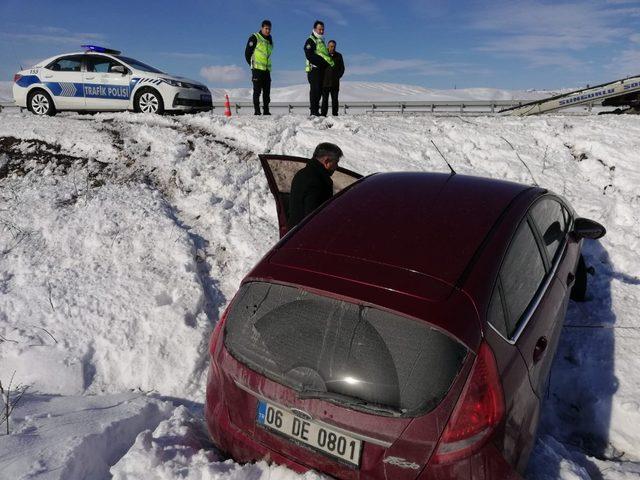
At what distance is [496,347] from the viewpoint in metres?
2.02

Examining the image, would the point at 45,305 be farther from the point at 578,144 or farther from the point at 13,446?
A: the point at 578,144

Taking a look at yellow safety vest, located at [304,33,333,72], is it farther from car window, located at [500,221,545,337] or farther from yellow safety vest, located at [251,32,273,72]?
car window, located at [500,221,545,337]

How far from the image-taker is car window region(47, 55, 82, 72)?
11.5 m

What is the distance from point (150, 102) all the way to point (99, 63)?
1864 millimetres

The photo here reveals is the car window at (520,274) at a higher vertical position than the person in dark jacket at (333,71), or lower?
lower

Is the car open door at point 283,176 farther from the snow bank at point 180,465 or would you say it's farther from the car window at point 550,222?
the snow bank at point 180,465

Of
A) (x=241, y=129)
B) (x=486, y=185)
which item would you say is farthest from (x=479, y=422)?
(x=241, y=129)

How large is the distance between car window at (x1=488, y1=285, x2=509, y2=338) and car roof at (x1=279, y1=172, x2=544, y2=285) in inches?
8.0

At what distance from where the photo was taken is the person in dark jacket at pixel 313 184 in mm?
4035

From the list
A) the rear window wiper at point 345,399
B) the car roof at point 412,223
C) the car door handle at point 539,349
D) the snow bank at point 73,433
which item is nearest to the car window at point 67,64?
the snow bank at point 73,433

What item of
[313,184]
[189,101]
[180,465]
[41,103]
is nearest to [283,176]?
[313,184]

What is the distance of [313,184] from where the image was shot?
4031mm

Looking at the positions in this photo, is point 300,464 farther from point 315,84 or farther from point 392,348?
point 315,84

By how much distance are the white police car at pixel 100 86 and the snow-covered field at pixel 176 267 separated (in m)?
2.24
